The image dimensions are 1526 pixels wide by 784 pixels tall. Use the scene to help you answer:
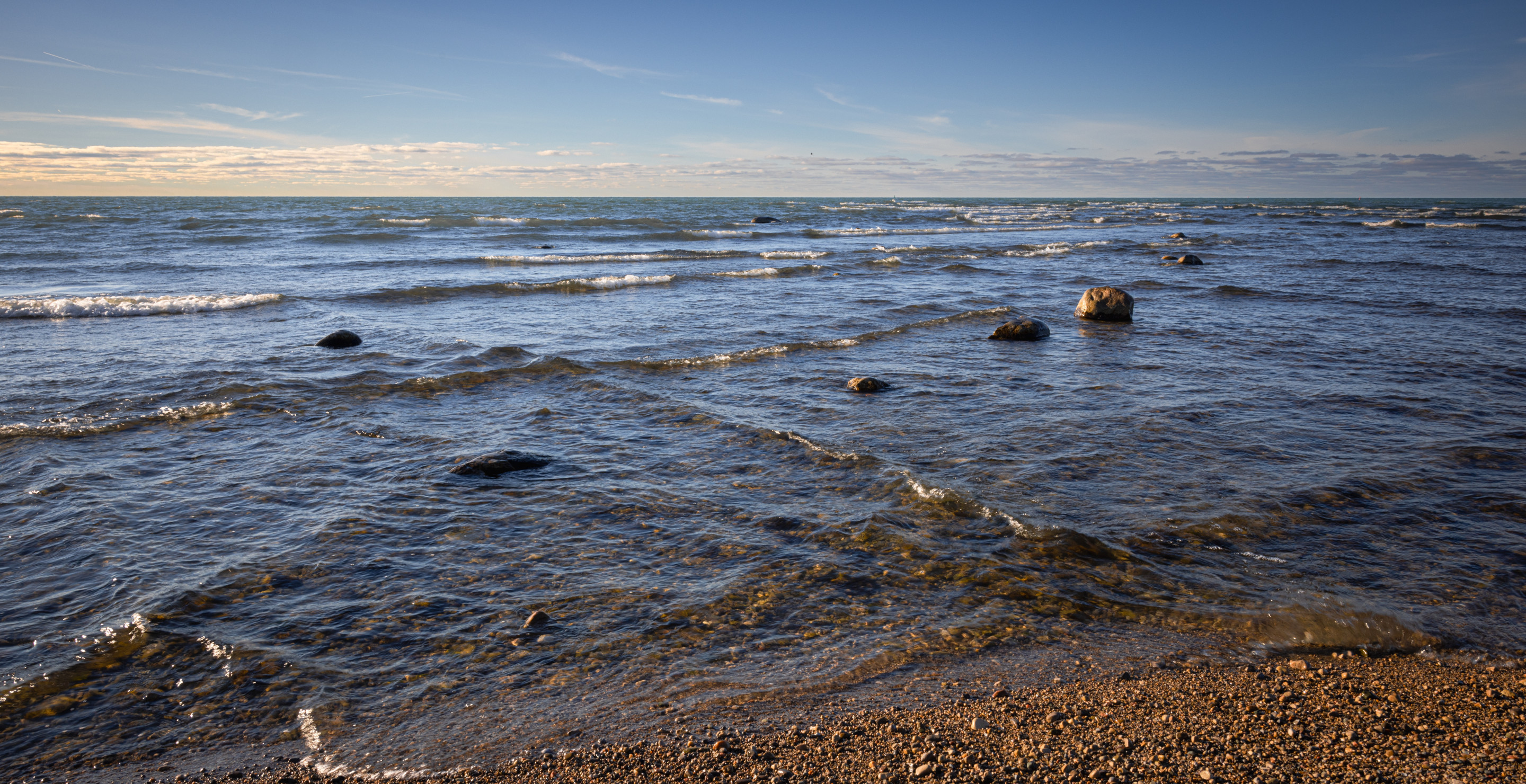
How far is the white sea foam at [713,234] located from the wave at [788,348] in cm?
2815

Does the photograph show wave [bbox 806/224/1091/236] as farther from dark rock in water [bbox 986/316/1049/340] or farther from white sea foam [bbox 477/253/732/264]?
dark rock in water [bbox 986/316/1049/340]

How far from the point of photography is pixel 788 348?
40.8 feet

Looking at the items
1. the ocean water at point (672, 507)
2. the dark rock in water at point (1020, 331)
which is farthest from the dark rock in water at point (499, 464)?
the dark rock in water at point (1020, 331)

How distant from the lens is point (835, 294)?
19.2m

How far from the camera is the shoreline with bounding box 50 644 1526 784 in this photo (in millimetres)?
3127

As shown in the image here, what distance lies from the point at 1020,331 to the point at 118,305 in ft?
60.6

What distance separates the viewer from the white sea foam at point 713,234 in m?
42.7

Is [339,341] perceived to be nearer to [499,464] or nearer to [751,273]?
[499,464]

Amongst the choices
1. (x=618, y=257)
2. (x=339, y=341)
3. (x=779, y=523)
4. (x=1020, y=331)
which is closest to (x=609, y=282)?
(x=618, y=257)

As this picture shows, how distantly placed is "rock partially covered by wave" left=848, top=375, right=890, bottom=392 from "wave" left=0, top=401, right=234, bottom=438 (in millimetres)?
7562

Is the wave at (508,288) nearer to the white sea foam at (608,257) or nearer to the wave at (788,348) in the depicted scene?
the white sea foam at (608,257)

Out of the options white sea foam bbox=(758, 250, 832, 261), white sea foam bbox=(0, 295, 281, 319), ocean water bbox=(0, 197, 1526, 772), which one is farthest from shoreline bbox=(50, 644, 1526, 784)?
white sea foam bbox=(758, 250, 832, 261)

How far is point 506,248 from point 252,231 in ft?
56.4

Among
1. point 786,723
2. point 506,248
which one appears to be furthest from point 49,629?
point 506,248
